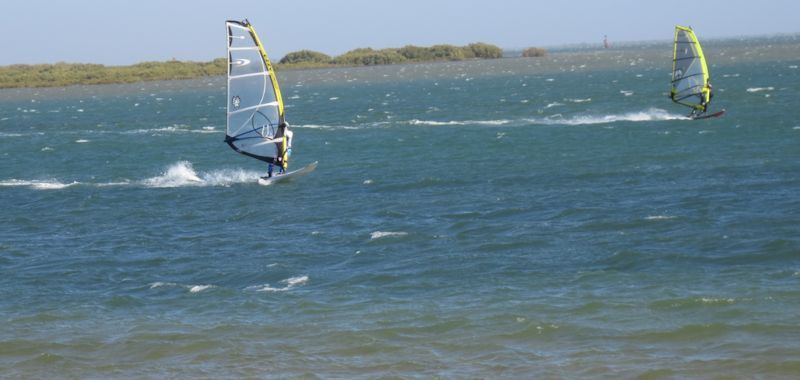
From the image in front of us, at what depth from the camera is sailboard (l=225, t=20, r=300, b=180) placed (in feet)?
114

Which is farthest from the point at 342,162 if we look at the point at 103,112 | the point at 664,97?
the point at 103,112

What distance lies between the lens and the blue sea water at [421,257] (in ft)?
59.2

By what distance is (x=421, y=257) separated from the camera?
2498 cm

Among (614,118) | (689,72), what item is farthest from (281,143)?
(614,118)

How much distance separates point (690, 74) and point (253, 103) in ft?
75.5

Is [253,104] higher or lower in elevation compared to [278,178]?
higher

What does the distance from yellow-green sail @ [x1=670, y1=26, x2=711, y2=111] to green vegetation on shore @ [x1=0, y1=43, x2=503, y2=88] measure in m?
113

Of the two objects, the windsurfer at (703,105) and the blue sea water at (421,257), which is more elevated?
the windsurfer at (703,105)

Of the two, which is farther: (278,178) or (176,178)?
(176,178)

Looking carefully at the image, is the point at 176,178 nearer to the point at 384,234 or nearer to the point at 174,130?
the point at 384,234

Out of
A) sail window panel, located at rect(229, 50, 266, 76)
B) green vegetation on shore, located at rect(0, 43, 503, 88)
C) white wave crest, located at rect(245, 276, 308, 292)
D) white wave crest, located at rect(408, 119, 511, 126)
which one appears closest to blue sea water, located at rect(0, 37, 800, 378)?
white wave crest, located at rect(245, 276, 308, 292)

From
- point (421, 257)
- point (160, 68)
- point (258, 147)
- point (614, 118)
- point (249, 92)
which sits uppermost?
point (249, 92)

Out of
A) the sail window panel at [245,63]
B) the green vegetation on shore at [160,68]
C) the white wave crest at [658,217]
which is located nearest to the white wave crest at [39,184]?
the sail window panel at [245,63]

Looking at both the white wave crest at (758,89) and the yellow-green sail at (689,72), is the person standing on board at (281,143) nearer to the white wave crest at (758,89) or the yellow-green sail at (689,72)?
the yellow-green sail at (689,72)
